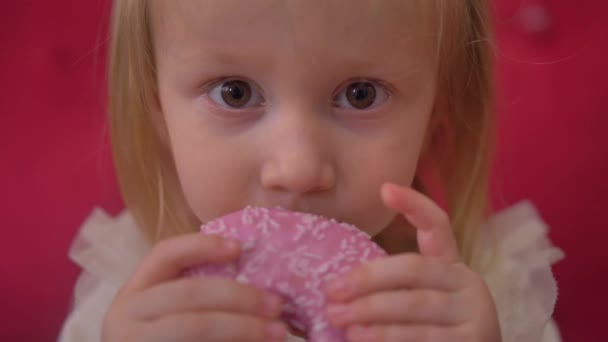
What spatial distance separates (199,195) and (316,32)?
20 cm

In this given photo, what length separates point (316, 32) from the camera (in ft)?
2.06

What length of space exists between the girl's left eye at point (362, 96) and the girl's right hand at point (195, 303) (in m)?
0.19

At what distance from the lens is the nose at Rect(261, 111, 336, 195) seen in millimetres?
624

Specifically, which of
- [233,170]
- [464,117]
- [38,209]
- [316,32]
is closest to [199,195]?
[233,170]

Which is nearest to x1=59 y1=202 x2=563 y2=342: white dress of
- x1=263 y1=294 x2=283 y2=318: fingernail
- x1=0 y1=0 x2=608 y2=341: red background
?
x1=0 y1=0 x2=608 y2=341: red background

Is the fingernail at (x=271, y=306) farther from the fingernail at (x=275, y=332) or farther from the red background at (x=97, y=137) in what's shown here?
the red background at (x=97, y=137)

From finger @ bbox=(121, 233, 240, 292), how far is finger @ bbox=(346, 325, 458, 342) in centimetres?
11

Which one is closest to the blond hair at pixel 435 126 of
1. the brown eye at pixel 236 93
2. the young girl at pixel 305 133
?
the young girl at pixel 305 133

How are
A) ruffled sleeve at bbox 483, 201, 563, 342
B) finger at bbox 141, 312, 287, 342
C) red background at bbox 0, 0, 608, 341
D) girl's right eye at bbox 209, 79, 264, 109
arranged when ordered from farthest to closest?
red background at bbox 0, 0, 608, 341
ruffled sleeve at bbox 483, 201, 563, 342
girl's right eye at bbox 209, 79, 264, 109
finger at bbox 141, 312, 287, 342

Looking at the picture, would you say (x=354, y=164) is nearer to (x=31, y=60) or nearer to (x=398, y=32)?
(x=398, y=32)

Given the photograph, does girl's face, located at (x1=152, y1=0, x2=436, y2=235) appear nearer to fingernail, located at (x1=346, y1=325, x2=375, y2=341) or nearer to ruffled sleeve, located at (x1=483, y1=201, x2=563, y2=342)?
fingernail, located at (x1=346, y1=325, x2=375, y2=341)

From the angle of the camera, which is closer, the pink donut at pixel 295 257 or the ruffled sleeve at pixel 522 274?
the pink donut at pixel 295 257

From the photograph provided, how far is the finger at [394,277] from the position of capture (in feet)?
1.86

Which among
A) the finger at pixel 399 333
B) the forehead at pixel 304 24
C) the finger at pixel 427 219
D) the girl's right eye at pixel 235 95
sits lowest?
the finger at pixel 399 333
